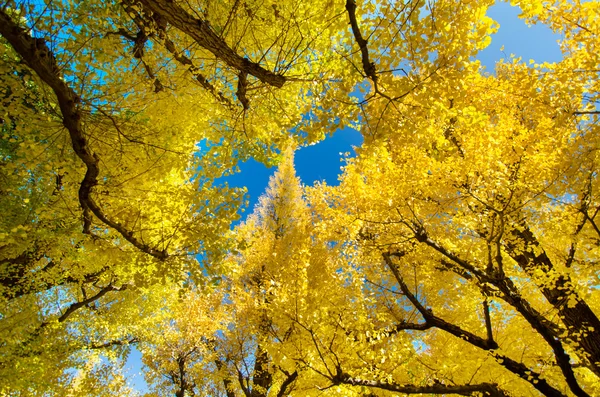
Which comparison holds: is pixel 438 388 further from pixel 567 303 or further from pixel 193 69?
pixel 193 69

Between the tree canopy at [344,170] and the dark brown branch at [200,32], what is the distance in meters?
0.01

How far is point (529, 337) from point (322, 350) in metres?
3.59

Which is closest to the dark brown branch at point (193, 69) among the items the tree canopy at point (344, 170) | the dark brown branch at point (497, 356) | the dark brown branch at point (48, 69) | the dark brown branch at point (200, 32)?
the tree canopy at point (344, 170)

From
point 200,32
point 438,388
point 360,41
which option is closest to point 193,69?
point 200,32

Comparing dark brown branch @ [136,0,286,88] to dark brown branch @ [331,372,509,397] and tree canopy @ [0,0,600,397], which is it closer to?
tree canopy @ [0,0,600,397]

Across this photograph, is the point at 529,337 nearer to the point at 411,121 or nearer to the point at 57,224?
the point at 411,121

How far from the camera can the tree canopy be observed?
3.11 m

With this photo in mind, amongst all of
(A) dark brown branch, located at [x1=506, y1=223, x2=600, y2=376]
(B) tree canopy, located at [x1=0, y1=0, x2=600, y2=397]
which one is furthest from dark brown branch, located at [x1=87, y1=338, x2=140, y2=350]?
(A) dark brown branch, located at [x1=506, y1=223, x2=600, y2=376]

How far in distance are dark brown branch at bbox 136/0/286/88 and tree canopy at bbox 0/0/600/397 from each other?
0.01m

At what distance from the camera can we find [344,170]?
7.72 meters

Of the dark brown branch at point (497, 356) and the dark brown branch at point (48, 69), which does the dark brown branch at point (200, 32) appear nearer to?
the dark brown branch at point (48, 69)

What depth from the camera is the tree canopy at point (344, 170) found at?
3105mm

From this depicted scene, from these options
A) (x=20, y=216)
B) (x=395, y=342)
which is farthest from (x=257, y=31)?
(x=395, y=342)

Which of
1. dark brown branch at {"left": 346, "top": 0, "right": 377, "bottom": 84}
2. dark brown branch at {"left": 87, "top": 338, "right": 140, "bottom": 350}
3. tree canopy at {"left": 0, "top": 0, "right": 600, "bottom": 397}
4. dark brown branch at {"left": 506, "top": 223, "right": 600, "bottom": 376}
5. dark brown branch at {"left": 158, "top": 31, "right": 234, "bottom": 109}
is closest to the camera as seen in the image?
dark brown branch at {"left": 346, "top": 0, "right": 377, "bottom": 84}
